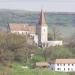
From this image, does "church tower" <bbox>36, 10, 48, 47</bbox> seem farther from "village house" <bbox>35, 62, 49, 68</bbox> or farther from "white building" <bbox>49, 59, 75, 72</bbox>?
"village house" <bbox>35, 62, 49, 68</bbox>

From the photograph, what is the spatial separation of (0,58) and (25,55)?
1.46 metres

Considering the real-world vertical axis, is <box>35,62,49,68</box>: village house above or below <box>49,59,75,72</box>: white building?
above

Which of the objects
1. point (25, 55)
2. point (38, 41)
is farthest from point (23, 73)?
point (38, 41)

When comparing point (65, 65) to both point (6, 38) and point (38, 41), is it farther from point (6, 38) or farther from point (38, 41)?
point (38, 41)

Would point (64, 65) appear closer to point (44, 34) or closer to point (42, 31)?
point (44, 34)

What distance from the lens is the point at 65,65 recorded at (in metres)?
23.4

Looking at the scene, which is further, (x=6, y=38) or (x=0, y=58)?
(x=6, y=38)

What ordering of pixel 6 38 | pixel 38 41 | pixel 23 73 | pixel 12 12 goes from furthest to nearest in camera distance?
pixel 12 12
pixel 38 41
pixel 6 38
pixel 23 73

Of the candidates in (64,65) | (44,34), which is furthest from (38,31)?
(64,65)

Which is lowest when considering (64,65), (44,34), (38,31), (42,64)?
(64,65)

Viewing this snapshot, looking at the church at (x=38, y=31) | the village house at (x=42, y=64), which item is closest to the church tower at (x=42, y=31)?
the church at (x=38, y=31)

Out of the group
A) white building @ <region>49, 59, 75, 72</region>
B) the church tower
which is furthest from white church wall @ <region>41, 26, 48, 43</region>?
white building @ <region>49, 59, 75, 72</region>

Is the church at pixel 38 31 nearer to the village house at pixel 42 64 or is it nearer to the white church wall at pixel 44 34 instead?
the white church wall at pixel 44 34

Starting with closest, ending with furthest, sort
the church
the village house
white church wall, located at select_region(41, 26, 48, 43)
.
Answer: the village house < the church < white church wall, located at select_region(41, 26, 48, 43)
